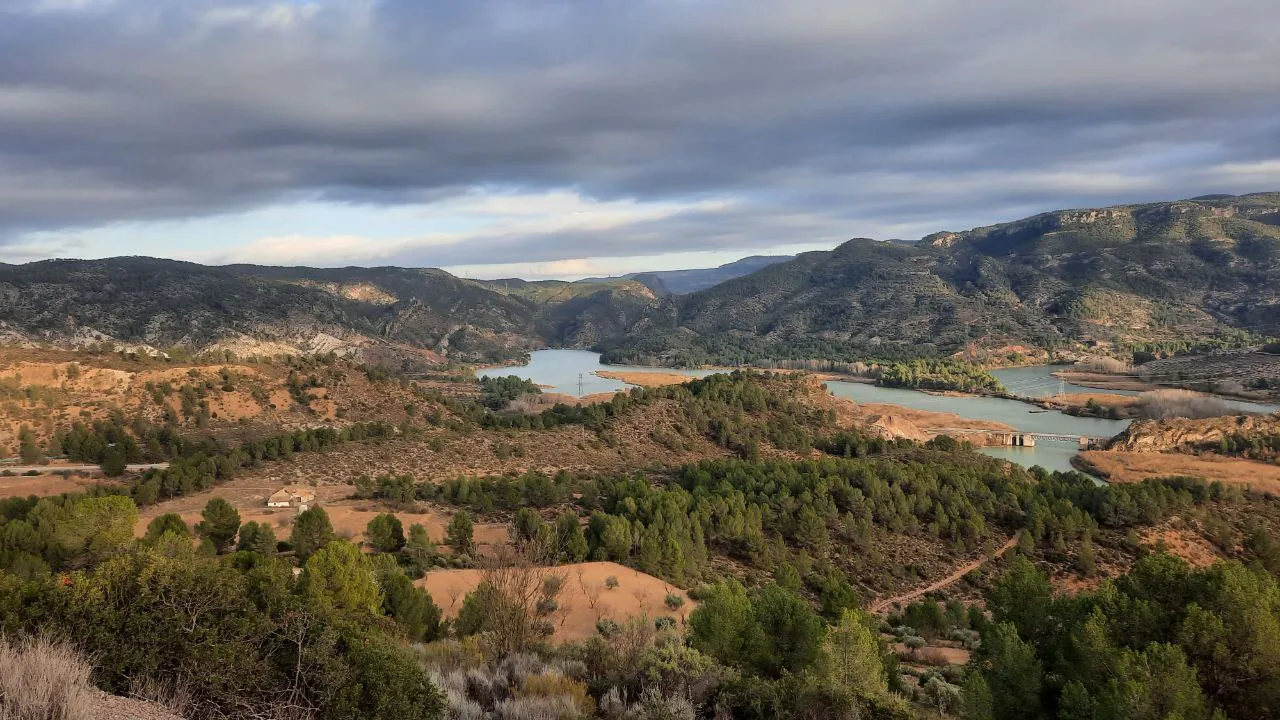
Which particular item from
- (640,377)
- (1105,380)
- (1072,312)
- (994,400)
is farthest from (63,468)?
(1072,312)

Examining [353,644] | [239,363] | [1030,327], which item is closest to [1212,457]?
[353,644]

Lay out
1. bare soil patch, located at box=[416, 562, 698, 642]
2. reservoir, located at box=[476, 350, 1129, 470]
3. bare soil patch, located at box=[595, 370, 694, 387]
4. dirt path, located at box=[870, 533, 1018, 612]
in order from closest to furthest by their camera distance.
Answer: bare soil patch, located at box=[416, 562, 698, 642]
dirt path, located at box=[870, 533, 1018, 612]
reservoir, located at box=[476, 350, 1129, 470]
bare soil patch, located at box=[595, 370, 694, 387]

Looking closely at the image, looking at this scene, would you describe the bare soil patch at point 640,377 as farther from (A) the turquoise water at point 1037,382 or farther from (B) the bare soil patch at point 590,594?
(B) the bare soil patch at point 590,594

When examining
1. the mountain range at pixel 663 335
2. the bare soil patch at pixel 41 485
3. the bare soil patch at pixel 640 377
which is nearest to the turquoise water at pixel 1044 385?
the mountain range at pixel 663 335

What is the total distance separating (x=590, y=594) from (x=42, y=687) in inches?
637

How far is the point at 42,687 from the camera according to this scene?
235 inches

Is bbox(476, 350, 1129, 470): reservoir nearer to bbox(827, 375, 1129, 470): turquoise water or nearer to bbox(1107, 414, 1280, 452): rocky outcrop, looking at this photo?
bbox(827, 375, 1129, 470): turquoise water

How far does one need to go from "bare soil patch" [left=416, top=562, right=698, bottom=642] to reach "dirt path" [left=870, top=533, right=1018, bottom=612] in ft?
32.9

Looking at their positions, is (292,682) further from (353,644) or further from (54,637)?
(54,637)

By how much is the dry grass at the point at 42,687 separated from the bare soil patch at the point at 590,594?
453 inches

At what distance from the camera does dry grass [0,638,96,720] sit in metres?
5.85

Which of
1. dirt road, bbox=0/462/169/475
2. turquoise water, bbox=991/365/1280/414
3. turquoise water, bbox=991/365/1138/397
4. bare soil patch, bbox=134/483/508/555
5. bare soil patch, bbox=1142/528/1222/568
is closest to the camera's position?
bare soil patch, bbox=134/483/508/555

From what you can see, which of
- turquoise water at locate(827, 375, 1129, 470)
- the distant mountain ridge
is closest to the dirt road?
turquoise water at locate(827, 375, 1129, 470)

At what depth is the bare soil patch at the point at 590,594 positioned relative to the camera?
61.4 ft
